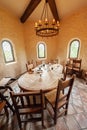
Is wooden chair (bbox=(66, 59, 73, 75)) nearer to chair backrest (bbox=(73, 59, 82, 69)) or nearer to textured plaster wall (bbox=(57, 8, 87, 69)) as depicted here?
chair backrest (bbox=(73, 59, 82, 69))

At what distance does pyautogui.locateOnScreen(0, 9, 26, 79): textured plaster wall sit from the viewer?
349cm

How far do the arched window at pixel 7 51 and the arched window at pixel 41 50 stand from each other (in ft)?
5.69

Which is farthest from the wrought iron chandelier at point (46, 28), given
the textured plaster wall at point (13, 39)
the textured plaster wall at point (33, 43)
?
the textured plaster wall at point (13, 39)

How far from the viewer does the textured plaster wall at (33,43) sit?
4816 millimetres

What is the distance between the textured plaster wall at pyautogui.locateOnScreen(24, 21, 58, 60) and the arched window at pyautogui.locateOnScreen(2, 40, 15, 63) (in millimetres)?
1150

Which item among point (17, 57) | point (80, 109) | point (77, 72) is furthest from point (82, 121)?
point (17, 57)

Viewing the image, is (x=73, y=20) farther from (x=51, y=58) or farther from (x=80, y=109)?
(x=80, y=109)

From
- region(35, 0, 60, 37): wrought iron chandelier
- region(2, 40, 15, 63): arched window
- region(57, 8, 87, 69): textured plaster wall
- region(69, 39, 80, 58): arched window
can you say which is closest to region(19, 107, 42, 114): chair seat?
region(35, 0, 60, 37): wrought iron chandelier

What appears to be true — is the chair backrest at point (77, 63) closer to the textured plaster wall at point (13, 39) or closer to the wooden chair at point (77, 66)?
the wooden chair at point (77, 66)

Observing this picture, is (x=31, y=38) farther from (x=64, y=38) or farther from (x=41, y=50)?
(x=64, y=38)

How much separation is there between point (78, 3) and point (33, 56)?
3.45 meters

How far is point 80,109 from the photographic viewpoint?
7.09 feet

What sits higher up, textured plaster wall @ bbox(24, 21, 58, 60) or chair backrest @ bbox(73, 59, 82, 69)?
textured plaster wall @ bbox(24, 21, 58, 60)

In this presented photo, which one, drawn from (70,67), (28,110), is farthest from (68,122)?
(70,67)
